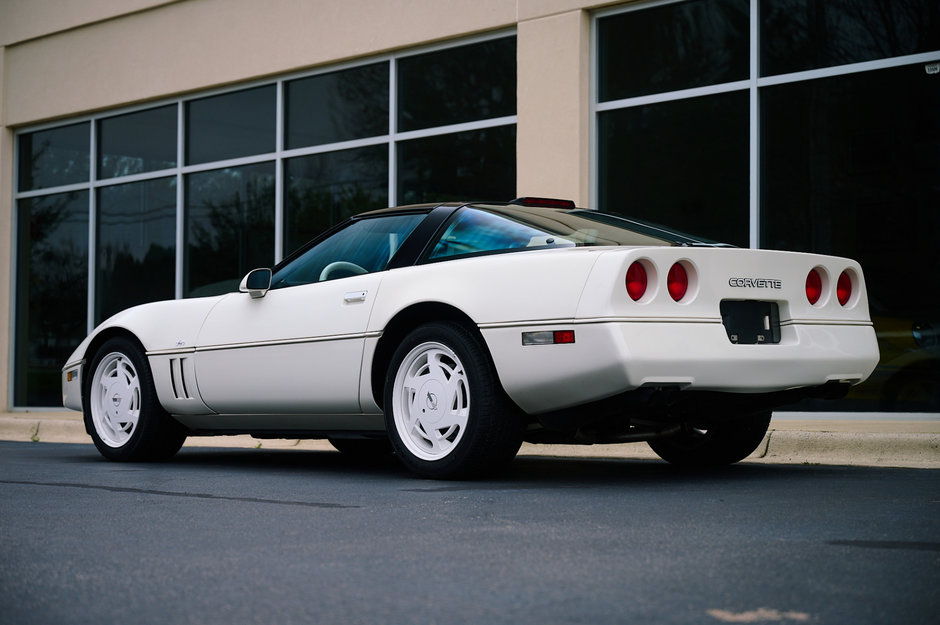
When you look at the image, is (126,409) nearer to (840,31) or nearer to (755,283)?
(755,283)

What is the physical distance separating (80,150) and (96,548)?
12246 mm

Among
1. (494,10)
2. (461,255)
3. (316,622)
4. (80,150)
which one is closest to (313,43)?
(494,10)

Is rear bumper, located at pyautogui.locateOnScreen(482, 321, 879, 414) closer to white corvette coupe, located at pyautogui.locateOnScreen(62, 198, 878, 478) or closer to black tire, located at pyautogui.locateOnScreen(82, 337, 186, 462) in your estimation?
white corvette coupe, located at pyautogui.locateOnScreen(62, 198, 878, 478)

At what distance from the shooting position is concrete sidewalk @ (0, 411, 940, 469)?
277 inches

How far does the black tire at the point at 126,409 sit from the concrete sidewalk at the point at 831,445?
2315 millimetres

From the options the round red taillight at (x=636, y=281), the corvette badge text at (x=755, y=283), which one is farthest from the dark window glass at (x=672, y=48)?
the round red taillight at (x=636, y=281)

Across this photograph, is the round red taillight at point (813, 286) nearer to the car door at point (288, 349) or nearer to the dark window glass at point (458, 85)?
the car door at point (288, 349)

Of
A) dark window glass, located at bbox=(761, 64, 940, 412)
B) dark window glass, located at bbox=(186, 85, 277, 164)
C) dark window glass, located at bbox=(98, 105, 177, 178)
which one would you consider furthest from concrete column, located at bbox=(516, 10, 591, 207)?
dark window glass, located at bbox=(98, 105, 177, 178)

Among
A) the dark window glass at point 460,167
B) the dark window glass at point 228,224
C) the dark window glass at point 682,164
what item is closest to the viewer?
the dark window glass at point 682,164

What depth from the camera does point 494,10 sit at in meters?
11.1

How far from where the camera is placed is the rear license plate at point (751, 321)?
17.7ft

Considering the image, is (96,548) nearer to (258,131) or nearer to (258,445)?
(258,445)

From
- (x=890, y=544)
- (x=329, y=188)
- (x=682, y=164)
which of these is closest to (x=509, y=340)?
(x=890, y=544)

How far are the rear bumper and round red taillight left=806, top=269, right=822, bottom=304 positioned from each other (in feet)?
0.65
